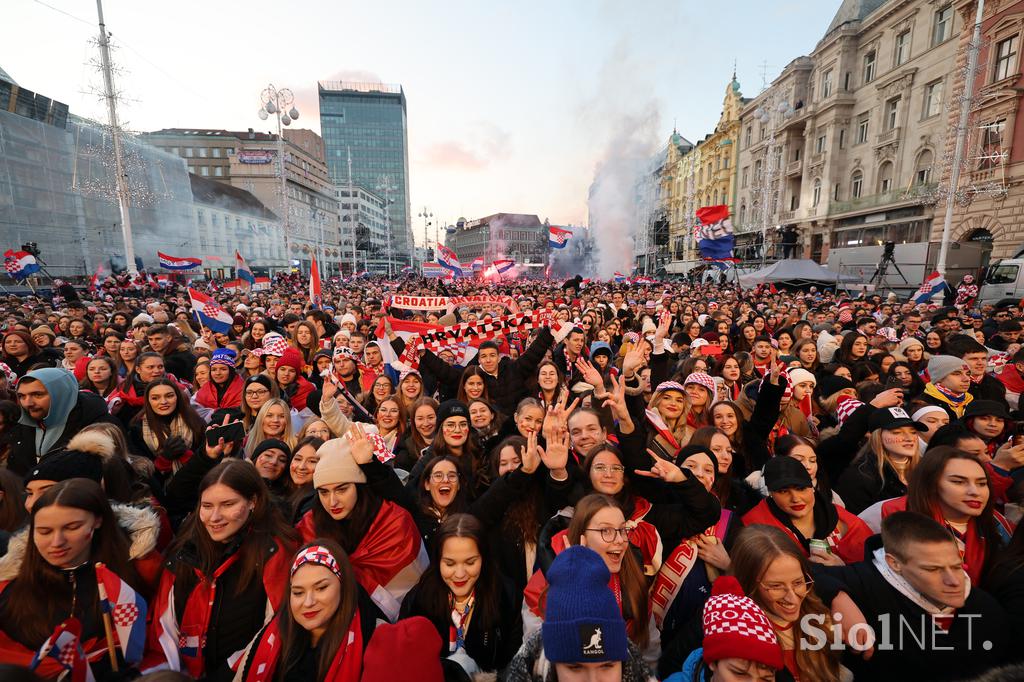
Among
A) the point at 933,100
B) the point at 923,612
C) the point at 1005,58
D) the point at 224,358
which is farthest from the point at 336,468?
the point at 933,100

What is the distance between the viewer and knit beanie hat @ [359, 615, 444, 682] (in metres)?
1.70

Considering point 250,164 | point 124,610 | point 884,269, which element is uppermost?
point 250,164

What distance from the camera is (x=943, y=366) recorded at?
15.5 ft

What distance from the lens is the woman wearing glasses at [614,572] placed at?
2.23 m

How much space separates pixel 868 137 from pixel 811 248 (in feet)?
26.9

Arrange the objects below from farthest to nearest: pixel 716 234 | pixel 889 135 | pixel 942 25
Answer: pixel 889 135 < pixel 942 25 < pixel 716 234

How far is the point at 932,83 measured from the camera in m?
25.5

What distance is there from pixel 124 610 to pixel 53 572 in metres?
0.36

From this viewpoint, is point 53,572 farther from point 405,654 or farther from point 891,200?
point 891,200

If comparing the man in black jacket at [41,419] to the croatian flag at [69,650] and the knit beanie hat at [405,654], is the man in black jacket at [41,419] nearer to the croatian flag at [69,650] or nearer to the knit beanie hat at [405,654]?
the croatian flag at [69,650]

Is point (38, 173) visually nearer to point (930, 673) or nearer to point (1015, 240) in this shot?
point (930, 673)

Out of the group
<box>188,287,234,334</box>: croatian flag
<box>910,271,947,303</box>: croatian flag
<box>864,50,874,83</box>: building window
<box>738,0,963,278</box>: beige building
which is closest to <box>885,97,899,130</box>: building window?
<box>738,0,963,278</box>: beige building

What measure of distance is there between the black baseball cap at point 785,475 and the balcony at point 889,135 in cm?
3578

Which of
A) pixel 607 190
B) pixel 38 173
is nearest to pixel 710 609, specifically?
pixel 38 173
